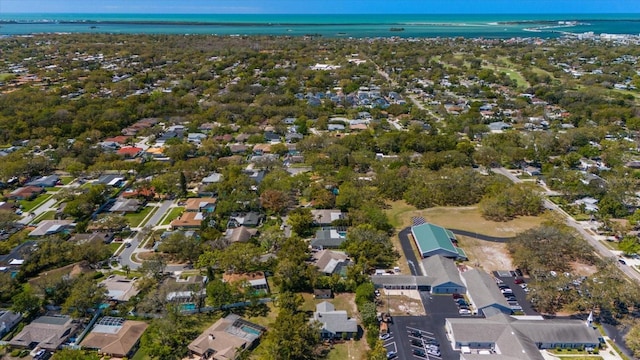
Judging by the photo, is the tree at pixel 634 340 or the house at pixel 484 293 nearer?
the tree at pixel 634 340

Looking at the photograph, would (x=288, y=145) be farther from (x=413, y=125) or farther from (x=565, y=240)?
(x=565, y=240)

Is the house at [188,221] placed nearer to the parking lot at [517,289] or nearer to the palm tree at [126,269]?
the palm tree at [126,269]

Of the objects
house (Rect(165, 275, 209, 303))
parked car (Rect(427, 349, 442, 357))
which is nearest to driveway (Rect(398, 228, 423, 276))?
parked car (Rect(427, 349, 442, 357))

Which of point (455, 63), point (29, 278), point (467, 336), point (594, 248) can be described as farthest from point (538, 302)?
Answer: point (455, 63)

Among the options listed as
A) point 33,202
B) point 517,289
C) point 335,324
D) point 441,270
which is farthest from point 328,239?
point 33,202

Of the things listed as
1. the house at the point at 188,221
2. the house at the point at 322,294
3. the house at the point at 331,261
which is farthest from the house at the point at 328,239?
the house at the point at 188,221
